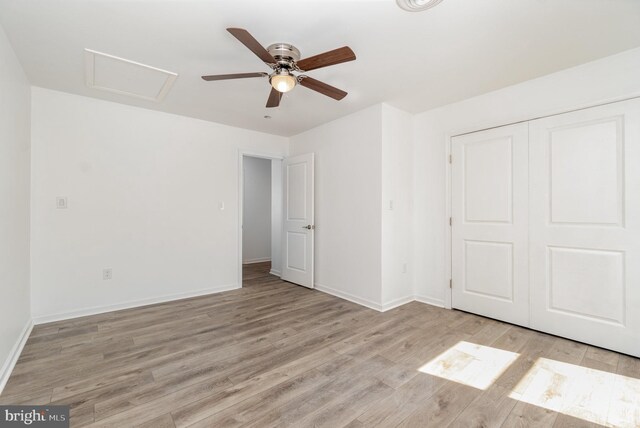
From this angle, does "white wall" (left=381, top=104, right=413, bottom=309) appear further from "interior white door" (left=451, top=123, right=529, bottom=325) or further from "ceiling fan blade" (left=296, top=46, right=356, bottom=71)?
"ceiling fan blade" (left=296, top=46, right=356, bottom=71)

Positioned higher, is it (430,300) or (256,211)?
(256,211)

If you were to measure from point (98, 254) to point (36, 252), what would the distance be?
1.69ft

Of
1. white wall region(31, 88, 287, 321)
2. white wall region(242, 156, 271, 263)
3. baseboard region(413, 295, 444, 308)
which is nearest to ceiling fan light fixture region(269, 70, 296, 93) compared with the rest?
white wall region(31, 88, 287, 321)

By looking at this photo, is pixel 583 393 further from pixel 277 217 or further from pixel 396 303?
pixel 277 217

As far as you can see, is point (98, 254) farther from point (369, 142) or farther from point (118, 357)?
point (369, 142)

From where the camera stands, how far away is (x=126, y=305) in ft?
11.3

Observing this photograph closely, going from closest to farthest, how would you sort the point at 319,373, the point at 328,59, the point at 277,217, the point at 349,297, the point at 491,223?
the point at 328,59 → the point at 319,373 → the point at 491,223 → the point at 349,297 → the point at 277,217

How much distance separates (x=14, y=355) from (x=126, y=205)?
1753 millimetres

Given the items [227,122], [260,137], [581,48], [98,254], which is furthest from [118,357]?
[581,48]

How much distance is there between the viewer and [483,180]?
3.15 m

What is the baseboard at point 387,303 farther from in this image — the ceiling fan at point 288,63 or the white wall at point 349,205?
the ceiling fan at point 288,63

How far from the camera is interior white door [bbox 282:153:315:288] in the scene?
4.28 m

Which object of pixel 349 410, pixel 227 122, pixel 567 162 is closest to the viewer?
pixel 349 410

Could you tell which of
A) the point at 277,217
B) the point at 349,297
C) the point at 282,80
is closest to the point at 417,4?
the point at 282,80
